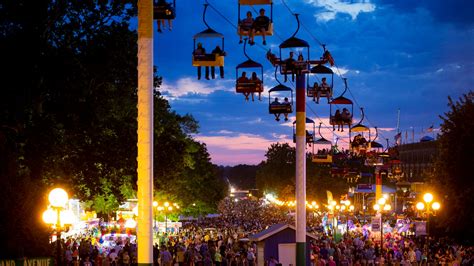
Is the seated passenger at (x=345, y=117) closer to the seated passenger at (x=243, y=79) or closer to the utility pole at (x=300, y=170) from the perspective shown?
the utility pole at (x=300, y=170)

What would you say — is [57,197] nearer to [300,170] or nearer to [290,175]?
[300,170]

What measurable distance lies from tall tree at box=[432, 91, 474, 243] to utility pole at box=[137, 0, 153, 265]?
2347cm


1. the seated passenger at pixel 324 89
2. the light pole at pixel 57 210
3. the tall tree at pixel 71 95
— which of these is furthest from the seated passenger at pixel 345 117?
the light pole at pixel 57 210

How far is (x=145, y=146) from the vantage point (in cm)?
1564

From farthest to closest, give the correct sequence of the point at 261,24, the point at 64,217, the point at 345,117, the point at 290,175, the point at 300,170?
the point at 290,175
the point at 345,117
the point at 300,170
the point at 261,24
the point at 64,217

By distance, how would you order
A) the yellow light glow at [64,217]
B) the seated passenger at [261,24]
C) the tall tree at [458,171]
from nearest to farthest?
the yellow light glow at [64,217] → the seated passenger at [261,24] → the tall tree at [458,171]

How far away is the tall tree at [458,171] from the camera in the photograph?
117 ft

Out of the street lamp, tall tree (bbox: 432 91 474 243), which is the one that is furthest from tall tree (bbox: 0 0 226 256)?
the street lamp

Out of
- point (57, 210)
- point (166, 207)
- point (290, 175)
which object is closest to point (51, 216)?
point (57, 210)

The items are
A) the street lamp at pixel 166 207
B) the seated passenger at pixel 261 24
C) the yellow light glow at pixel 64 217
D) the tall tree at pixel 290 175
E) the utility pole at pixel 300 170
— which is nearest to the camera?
the yellow light glow at pixel 64 217

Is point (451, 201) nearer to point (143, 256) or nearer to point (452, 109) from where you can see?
point (452, 109)

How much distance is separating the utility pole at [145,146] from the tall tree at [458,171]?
77.0 ft

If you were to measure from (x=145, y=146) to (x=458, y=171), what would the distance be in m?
25.0

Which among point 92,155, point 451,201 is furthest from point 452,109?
point 92,155
